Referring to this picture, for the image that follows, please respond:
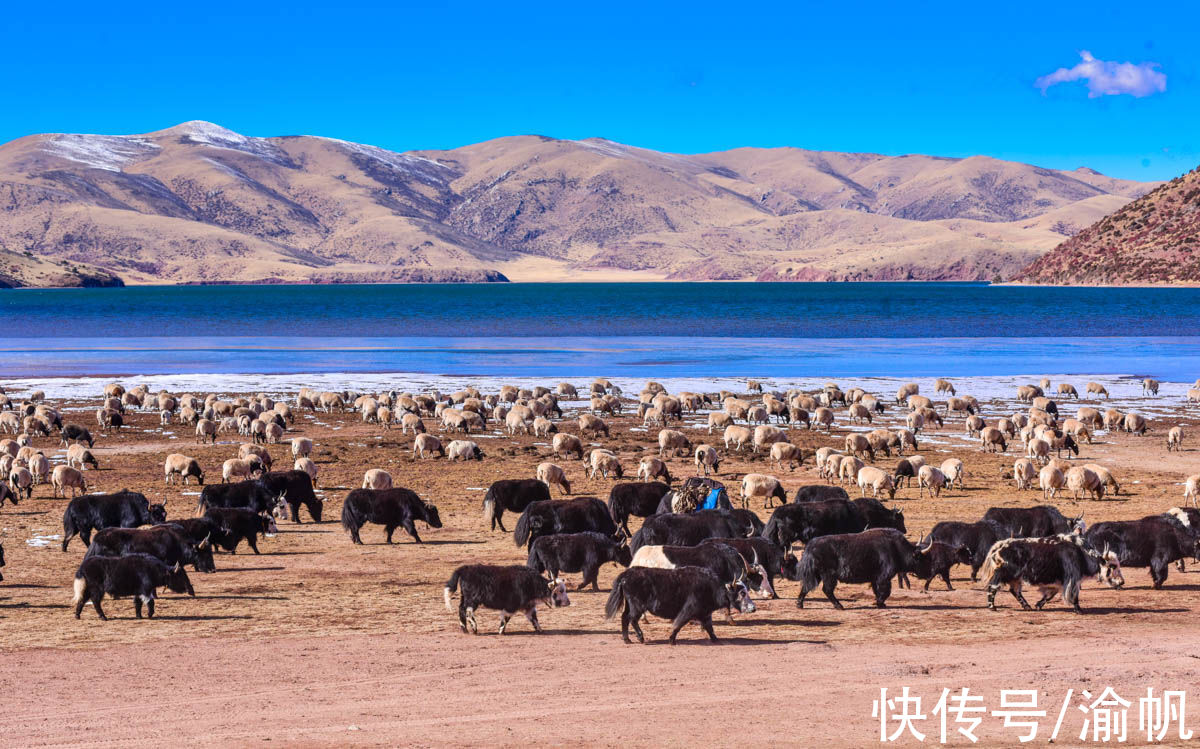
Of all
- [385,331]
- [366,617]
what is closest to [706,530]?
[366,617]

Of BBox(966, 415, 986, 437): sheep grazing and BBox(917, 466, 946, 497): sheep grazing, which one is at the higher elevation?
BBox(966, 415, 986, 437): sheep grazing

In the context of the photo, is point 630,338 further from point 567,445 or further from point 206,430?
point 567,445

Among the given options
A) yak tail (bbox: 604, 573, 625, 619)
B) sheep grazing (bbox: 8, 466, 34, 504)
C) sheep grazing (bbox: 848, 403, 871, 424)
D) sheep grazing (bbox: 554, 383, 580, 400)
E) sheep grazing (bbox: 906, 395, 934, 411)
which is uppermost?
sheep grazing (bbox: 554, 383, 580, 400)

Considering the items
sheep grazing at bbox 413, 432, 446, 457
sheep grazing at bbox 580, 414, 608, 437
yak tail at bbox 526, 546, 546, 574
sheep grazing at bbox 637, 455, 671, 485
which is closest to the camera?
yak tail at bbox 526, 546, 546, 574

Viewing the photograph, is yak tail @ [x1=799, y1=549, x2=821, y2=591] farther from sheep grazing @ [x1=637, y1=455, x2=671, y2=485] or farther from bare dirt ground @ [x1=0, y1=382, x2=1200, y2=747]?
sheep grazing @ [x1=637, y1=455, x2=671, y2=485]

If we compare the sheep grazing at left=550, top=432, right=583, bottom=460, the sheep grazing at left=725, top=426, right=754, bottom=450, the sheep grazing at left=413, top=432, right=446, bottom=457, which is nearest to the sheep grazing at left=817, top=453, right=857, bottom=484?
the sheep grazing at left=725, top=426, right=754, bottom=450

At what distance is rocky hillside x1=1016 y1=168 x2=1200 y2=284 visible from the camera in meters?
145

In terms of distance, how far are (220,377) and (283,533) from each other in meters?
33.7

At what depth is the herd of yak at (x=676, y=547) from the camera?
12672 mm

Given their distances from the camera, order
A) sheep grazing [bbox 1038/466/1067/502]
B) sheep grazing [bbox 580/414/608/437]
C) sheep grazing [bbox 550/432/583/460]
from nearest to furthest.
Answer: sheep grazing [bbox 1038/466/1067/502], sheep grazing [bbox 550/432/583/460], sheep grazing [bbox 580/414/608/437]

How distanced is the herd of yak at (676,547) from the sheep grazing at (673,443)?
9.33 m

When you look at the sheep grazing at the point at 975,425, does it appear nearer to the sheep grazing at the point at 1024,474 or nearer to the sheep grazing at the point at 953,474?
Answer: the sheep grazing at the point at 953,474

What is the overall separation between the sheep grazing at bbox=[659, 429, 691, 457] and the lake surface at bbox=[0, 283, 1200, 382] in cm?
2406

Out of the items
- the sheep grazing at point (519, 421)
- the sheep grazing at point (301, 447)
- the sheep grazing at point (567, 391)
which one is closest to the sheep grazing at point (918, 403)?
the sheep grazing at point (519, 421)
